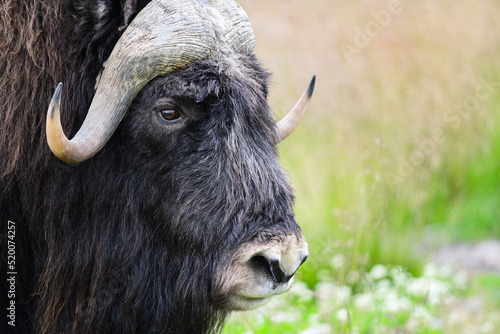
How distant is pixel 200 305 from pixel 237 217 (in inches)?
17.3

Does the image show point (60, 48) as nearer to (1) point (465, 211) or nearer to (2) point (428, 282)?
(2) point (428, 282)

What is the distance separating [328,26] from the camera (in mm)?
9102

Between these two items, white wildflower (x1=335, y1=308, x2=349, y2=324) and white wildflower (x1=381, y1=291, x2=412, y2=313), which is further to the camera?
white wildflower (x1=381, y1=291, x2=412, y2=313)

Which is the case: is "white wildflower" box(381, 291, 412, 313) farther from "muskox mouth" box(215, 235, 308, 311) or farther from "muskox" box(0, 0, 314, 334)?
"muskox mouth" box(215, 235, 308, 311)

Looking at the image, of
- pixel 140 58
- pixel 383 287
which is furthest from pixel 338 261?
pixel 140 58

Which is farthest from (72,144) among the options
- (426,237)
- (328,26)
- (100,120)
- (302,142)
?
(328,26)

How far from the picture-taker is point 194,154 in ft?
9.34

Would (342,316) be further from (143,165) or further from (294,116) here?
(143,165)

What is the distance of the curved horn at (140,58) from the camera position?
2779 millimetres

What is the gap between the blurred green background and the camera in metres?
6.30

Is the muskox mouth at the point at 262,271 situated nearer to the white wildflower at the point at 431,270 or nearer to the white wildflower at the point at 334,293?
the white wildflower at the point at 334,293

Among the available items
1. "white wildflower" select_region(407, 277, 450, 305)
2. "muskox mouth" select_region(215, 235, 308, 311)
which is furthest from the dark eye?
"white wildflower" select_region(407, 277, 450, 305)

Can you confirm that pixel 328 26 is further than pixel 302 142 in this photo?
Yes

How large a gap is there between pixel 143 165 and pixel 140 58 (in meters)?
0.45
